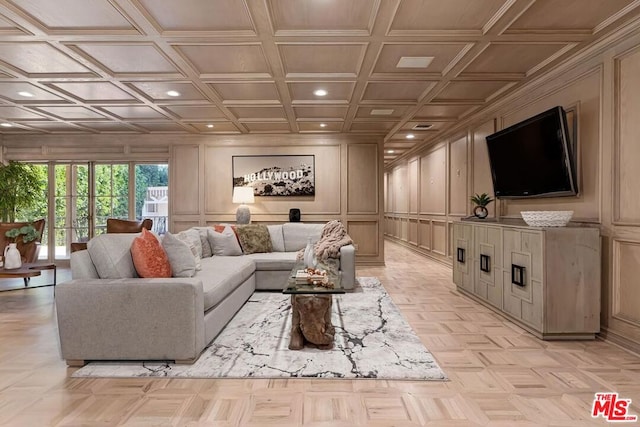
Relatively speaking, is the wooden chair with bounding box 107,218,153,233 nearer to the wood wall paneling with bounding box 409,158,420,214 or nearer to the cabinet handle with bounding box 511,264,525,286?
the cabinet handle with bounding box 511,264,525,286

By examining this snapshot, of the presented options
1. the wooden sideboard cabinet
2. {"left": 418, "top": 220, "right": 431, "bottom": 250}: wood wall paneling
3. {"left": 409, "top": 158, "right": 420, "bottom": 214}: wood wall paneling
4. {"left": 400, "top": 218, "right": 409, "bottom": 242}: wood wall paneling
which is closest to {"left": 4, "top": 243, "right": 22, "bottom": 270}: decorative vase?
the wooden sideboard cabinet

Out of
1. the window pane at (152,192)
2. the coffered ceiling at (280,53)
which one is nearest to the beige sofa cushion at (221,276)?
the coffered ceiling at (280,53)

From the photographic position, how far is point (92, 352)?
232 centimetres

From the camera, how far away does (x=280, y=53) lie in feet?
10.7

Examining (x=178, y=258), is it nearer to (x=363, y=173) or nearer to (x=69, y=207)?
(x=363, y=173)

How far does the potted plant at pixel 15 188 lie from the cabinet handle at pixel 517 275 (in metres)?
7.76

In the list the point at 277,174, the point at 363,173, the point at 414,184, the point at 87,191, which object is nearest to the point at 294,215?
the point at 277,174

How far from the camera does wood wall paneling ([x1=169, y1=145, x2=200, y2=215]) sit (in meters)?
6.73

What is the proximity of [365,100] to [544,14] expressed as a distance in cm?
234

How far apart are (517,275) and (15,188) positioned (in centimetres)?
788

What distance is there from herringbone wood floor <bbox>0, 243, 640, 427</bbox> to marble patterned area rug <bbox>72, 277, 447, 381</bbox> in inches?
3.4

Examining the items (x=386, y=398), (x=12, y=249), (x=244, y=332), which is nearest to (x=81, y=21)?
(x=244, y=332)

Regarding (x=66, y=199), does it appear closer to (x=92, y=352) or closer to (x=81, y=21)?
(x=81, y=21)

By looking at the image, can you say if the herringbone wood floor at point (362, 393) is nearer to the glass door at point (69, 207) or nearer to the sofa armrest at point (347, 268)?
the sofa armrest at point (347, 268)
